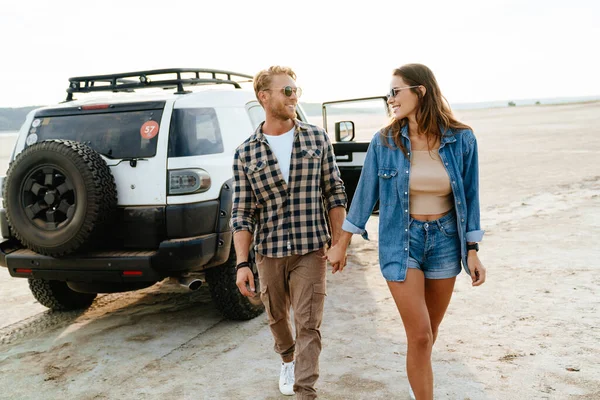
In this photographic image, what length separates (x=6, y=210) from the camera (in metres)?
4.75

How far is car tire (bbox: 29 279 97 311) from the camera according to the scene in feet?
18.3

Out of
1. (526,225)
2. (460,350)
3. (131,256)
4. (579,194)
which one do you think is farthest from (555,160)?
(131,256)

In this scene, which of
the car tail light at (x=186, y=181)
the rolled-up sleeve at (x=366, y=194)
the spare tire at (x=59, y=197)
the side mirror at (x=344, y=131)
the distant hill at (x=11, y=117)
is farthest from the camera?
the distant hill at (x=11, y=117)

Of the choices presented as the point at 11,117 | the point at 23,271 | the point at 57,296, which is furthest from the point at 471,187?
the point at 11,117

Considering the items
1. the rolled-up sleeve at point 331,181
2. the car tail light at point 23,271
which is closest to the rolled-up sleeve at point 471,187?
the rolled-up sleeve at point 331,181

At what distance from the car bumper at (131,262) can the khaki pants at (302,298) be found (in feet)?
3.90

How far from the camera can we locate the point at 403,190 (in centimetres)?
310

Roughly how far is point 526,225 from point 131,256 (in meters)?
5.90

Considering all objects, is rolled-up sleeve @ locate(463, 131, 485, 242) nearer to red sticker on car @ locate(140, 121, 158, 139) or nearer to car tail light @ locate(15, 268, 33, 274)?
red sticker on car @ locate(140, 121, 158, 139)

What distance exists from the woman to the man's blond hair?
2.09 ft

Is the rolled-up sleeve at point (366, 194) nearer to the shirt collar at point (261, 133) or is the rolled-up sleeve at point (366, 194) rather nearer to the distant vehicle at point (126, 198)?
the shirt collar at point (261, 133)

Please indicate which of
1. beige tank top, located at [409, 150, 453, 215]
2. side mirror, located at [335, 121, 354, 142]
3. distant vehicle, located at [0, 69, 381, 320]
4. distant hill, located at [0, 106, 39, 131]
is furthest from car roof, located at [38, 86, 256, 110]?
distant hill, located at [0, 106, 39, 131]

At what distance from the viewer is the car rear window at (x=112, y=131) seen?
481 cm

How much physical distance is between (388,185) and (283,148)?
66cm
